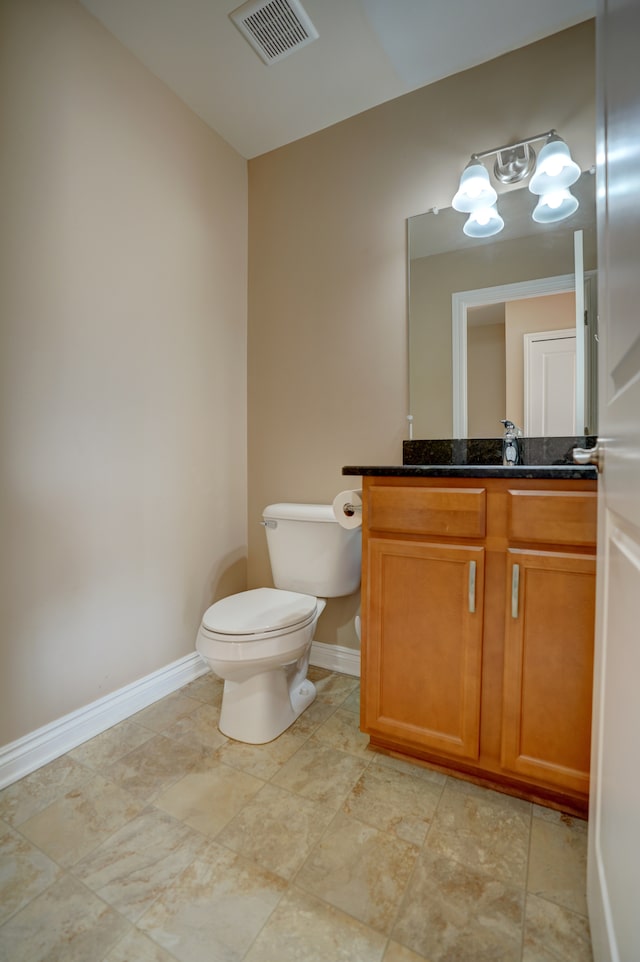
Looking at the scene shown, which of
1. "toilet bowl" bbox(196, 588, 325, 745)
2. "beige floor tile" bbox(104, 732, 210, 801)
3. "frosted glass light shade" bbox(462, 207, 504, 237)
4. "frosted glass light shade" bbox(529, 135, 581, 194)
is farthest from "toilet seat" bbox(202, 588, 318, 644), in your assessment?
"frosted glass light shade" bbox(529, 135, 581, 194)

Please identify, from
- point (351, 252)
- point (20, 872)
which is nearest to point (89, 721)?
point (20, 872)

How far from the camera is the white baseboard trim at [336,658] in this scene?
6.28 feet

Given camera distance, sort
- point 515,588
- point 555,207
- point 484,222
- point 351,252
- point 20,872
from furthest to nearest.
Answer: point 351,252 → point 484,222 → point 555,207 → point 515,588 → point 20,872

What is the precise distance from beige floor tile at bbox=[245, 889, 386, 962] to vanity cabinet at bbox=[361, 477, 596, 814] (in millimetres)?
461

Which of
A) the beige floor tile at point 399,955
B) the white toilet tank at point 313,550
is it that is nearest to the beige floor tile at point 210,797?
the beige floor tile at point 399,955

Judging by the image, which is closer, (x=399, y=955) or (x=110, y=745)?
(x=399, y=955)

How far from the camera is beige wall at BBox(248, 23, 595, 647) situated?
1.54 meters

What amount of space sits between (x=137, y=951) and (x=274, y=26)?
260cm

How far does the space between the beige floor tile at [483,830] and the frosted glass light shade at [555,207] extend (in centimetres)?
189

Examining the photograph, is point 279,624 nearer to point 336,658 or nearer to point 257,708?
point 257,708

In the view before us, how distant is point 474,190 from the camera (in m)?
1.58

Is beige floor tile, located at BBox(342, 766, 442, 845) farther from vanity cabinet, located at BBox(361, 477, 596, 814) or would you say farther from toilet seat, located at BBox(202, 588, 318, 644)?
toilet seat, located at BBox(202, 588, 318, 644)

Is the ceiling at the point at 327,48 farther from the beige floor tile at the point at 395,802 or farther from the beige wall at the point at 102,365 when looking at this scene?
the beige floor tile at the point at 395,802

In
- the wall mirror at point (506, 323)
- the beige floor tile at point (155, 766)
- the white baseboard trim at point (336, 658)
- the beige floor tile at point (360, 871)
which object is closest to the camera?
the beige floor tile at point (360, 871)
